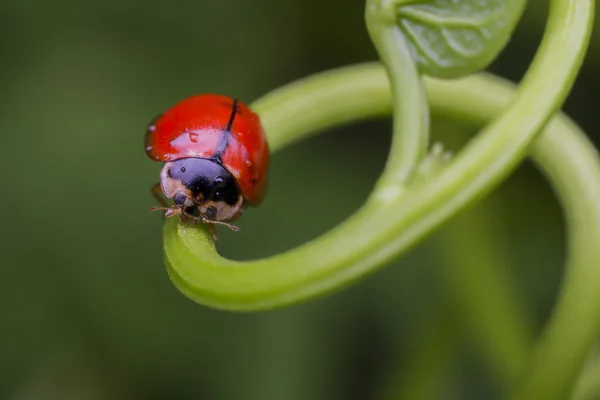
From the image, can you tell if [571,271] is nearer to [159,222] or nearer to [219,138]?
[219,138]

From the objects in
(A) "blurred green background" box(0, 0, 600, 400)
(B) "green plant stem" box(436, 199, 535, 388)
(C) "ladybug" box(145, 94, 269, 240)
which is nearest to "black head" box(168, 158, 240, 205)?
(C) "ladybug" box(145, 94, 269, 240)

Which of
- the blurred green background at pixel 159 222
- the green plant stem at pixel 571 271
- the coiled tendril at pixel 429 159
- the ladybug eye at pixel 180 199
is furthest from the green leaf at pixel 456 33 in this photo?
the blurred green background at pixel 159 222

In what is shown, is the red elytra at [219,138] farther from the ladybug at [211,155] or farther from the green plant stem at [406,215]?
the green plant stem at [406,215]

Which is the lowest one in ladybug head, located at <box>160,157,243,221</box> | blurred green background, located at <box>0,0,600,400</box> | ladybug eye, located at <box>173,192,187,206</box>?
ladybug eye, located at <box>173,192,187,206</box>

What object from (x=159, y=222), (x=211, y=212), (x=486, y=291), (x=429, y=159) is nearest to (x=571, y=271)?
(x=429, y=159)

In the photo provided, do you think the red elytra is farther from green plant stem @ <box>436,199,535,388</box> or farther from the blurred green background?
the blurred green background

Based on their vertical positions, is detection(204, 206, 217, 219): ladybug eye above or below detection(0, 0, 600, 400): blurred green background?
below
